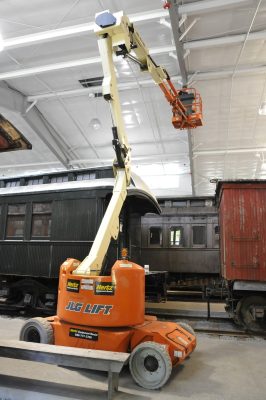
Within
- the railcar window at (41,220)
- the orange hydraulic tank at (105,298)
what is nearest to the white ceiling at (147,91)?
the railcar window at (41,220)

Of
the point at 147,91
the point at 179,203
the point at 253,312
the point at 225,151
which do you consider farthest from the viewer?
the point at 225,151

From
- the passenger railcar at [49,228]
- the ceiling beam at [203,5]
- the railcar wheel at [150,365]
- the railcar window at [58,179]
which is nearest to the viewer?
the railcar wheel at [150,365]

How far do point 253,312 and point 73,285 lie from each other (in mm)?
4039

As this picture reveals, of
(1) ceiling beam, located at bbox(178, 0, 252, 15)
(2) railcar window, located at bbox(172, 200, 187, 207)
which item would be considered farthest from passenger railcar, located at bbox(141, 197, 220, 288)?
(1) ceiling beam, located at bbox(178, 0, 252, 15)

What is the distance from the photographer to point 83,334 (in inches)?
164

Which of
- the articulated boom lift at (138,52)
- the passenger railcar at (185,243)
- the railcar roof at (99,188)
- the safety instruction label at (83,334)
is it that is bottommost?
the safety instruction label at (83,334)

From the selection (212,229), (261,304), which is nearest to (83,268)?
(261,304)

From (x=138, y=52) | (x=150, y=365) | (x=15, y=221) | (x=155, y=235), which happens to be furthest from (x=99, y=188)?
(x=155, y=235)

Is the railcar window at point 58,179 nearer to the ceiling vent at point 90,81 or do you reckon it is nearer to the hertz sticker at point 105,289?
the hertz sticker at point 105,289

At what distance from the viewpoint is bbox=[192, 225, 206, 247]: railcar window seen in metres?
11.3

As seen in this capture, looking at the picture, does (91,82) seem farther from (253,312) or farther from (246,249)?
(253,312)

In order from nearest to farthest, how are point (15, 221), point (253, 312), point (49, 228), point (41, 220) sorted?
point (253, 312)
point (49, 228)
point (41, 220)
point (15, 221)

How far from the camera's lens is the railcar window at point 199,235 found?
11.3 meters

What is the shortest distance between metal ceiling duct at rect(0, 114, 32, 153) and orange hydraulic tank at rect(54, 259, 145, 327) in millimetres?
1791
